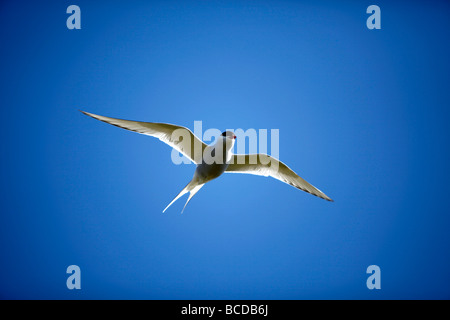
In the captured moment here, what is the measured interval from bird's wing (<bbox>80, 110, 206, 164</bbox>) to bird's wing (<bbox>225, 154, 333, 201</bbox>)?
2.11ft

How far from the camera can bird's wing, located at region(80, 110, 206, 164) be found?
15.9ft

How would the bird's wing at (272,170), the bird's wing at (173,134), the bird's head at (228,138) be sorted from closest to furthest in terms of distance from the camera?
the bird's wing at (173,134)
the bird's head at (228,138)
the bird's wing at (272,170)

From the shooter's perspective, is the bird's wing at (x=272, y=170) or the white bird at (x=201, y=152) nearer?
the white bird at (x=201, y=152)

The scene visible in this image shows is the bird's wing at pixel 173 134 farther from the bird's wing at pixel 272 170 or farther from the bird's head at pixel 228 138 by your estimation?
the bird's wing at pixel 272 170

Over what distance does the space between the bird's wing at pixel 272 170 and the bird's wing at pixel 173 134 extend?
0.64 metres

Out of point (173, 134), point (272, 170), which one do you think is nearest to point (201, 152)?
point (173, 134)

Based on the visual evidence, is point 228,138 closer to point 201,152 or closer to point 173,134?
point 201,152

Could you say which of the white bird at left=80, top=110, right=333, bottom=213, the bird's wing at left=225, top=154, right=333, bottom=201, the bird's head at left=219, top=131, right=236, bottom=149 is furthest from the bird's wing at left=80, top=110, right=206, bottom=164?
the bird's wing at left=225, top=154, right=333, bottom=201

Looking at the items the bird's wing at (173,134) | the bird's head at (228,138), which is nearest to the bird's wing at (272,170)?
the bird's wing at (173,134)

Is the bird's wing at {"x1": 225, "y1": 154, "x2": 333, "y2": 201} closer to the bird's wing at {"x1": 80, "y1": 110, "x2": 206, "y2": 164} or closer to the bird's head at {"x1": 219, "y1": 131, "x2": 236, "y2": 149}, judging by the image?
the bird's wing at {"x1": 80, "y1": 110, "x2": 206, "y2": 164}

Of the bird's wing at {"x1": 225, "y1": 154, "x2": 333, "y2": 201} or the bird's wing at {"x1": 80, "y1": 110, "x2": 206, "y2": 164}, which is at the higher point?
the bird's wing at {"x1": 80, "y1": 110, "x2": 206, "y2": 164}

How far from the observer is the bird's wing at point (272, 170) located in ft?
18.9
